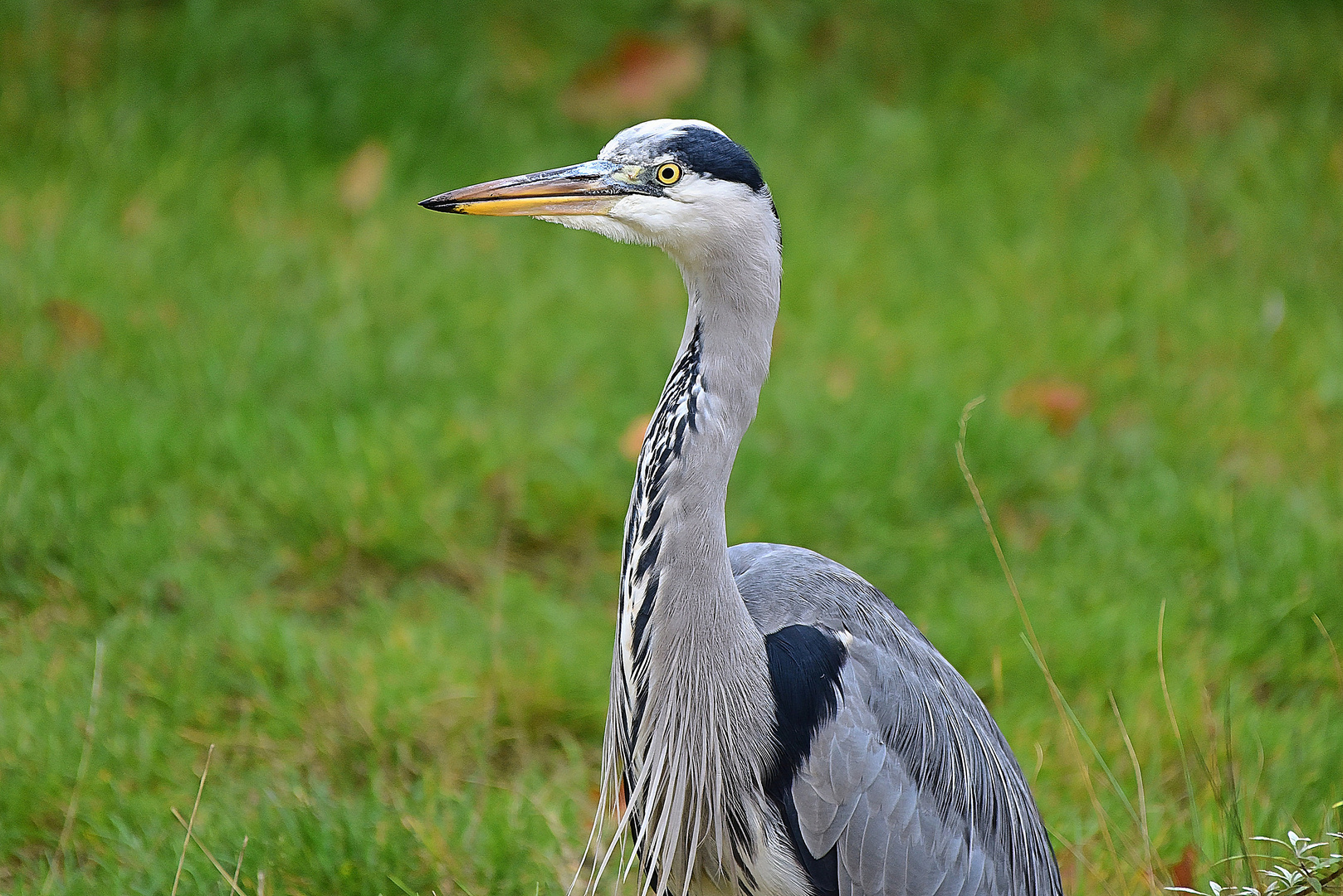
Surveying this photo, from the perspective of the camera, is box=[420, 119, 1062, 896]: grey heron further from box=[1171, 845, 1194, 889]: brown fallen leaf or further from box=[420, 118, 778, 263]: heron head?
box=[1171, 845, 1194, 889]: brown fallen leaf

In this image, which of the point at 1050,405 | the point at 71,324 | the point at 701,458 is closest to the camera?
the point at 701,458

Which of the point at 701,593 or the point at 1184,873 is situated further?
the point at 1184,873

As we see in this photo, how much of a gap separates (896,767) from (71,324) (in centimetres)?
332

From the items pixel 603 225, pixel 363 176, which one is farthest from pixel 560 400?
pixel 603 225

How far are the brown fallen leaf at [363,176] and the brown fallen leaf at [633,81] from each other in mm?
869

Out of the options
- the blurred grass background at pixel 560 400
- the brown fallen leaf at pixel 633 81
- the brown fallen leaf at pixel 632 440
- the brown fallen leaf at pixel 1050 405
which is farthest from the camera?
the brown fallen leaf at pixel 633 81

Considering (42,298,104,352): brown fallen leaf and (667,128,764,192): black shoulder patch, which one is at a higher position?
(667,128,764,192): black shoulder patch

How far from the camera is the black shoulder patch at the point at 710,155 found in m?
2.56

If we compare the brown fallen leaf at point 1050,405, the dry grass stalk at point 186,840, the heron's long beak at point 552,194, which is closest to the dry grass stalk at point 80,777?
the dry grass stalk at point 186,840

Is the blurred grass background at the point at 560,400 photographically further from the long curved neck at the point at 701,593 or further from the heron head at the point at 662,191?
the heron head at the point at 662,191

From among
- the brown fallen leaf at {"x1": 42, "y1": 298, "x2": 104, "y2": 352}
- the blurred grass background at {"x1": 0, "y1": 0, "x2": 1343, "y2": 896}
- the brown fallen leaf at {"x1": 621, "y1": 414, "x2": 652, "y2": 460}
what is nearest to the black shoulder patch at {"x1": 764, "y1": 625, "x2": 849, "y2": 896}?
the blurred grass background at {"x1": 0, "y1": 0, "x2": 1343, "y2": 896}

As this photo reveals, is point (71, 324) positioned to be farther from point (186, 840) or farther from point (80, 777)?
point (186, 840)

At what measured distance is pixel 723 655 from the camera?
256cm

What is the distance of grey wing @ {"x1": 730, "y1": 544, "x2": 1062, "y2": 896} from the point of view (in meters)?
2.58
